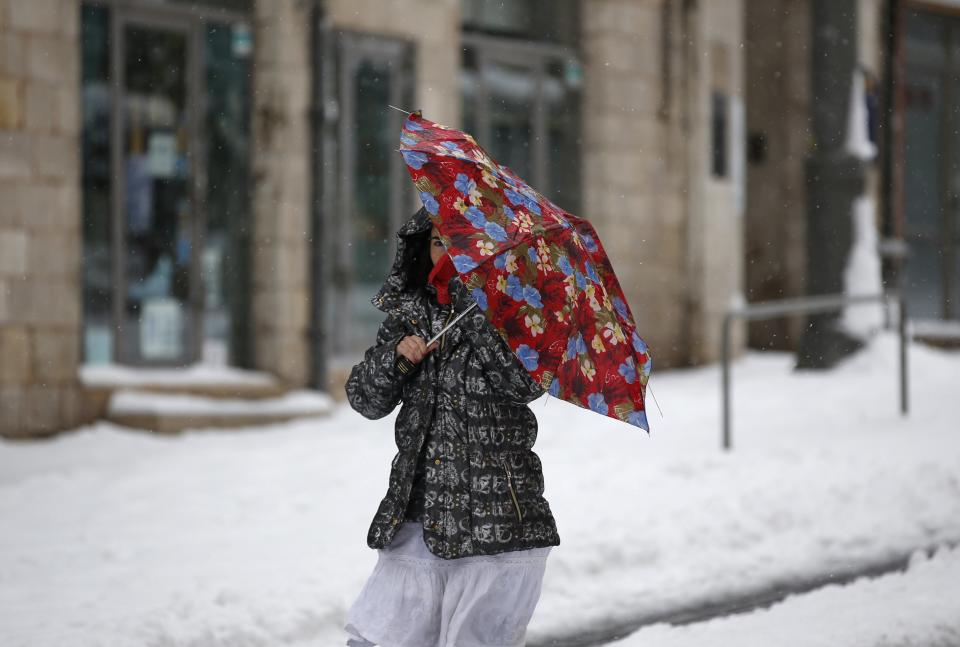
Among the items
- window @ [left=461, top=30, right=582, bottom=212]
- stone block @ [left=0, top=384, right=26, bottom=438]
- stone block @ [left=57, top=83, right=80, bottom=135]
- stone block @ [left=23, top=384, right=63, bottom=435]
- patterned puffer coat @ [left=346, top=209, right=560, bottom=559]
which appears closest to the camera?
patterned puffer coat @ [left=346, top=209, right=560, bottom=559]

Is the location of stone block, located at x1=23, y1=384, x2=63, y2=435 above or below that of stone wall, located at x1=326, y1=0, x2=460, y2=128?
below

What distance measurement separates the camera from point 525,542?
3596mm

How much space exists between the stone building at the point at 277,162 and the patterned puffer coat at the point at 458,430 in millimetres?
7363

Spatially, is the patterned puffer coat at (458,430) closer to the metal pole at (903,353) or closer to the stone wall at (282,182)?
the metal pole at (903,353)

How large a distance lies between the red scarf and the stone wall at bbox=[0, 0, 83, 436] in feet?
24.1

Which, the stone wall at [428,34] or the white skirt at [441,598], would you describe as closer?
the white skirt at [441,598]

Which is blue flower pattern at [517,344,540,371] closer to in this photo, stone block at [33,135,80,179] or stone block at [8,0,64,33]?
stone block at [33,135,80,179]

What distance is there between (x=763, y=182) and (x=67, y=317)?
12.2 metres

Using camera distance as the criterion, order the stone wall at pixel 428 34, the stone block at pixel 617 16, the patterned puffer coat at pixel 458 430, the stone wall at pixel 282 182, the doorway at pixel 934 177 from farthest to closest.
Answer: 1. the doorway at pixel 934 177
2. the stone block at pixel 617 16
3. the stone wall at pixel 428 34
4. the stone wall at pixel 282 182
5. the patterned puffer coat at pixel 458 430

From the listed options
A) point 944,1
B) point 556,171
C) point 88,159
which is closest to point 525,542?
point 88,159

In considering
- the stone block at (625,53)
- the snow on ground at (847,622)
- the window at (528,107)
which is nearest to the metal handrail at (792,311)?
the snow on ground at (847,622)

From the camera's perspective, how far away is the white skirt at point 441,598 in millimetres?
3551

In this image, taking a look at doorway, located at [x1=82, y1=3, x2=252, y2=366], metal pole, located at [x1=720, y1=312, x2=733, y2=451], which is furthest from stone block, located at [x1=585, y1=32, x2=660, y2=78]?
metal pole, located at [x1=720, y1=312, x2=733, y2=451]

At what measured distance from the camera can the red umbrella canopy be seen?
3428 mm
